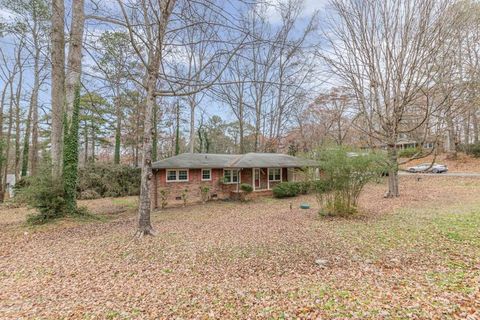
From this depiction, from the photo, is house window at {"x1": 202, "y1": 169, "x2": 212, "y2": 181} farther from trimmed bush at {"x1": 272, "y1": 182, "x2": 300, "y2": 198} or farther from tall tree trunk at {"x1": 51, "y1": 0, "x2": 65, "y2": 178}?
tall tree trunk at {"x1": 51, "y1": 0, "x2": 65, "y2": 178}

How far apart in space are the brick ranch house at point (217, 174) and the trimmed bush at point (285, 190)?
106 centimetres

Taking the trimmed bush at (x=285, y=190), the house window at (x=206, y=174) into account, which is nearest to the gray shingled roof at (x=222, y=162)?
the house window at (x=206, y=174)

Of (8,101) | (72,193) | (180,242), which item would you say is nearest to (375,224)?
(180,242)

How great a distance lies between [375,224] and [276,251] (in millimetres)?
4119

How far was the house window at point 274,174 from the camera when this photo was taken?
56.7ft

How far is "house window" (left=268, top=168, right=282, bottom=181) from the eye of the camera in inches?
680

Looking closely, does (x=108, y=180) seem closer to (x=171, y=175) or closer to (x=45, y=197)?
(x=171, y=175)

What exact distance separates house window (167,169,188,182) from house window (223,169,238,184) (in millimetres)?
2759

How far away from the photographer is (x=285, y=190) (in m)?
15.5

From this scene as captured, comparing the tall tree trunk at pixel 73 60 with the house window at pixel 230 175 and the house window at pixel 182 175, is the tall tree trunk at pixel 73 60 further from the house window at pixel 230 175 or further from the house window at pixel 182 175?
the house window at pixel 230 175

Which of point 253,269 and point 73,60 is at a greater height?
point 73,60

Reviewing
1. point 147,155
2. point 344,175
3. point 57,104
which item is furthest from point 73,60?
point 344,175

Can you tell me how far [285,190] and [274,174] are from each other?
2204mm

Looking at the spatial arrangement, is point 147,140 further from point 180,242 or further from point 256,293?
point 256,293
